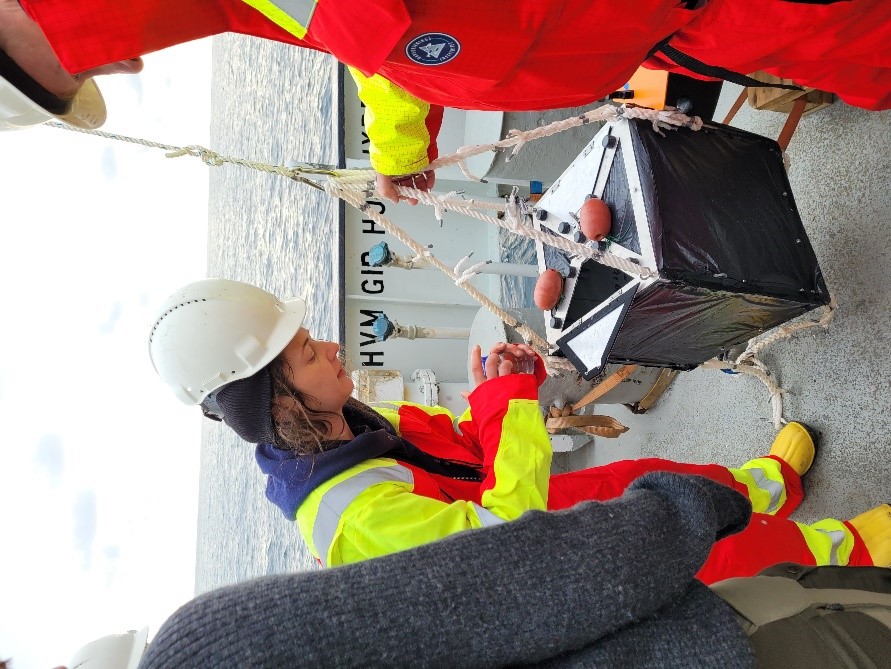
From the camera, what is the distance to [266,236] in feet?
18.1

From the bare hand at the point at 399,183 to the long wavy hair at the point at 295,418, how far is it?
60 cm

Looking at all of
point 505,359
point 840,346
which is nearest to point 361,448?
point 505,359

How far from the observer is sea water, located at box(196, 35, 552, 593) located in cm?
423

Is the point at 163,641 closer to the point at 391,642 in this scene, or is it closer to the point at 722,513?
the point at 391,642

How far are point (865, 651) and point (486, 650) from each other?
0.57 metres

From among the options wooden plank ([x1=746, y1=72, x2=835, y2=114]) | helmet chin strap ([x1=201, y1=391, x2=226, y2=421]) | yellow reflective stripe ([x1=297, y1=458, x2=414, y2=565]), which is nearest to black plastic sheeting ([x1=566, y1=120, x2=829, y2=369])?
wooden plank ([x1=746, y1=72, x2=835, y2=114])

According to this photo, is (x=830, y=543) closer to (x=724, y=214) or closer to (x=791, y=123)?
(x=724, y=214)

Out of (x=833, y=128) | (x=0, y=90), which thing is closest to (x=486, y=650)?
(x=0, y=90)

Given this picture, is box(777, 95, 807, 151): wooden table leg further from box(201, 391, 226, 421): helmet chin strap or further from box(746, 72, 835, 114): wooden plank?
box(201, 391, 226, 421): helmet chin strap

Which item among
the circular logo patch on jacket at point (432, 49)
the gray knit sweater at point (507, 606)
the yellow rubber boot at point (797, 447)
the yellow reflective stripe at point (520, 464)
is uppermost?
the circular logo patch on jacket at point (432, 49)

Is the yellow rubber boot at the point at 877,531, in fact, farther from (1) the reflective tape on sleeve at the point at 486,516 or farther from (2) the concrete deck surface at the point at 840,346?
(1) the reflective tape on sleeve at the point at 486,516

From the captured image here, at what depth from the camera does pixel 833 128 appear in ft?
7.49

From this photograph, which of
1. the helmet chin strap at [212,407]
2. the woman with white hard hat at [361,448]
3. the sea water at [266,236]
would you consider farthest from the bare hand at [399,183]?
the sea water at [266,236]

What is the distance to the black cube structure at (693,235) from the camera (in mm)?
1700
